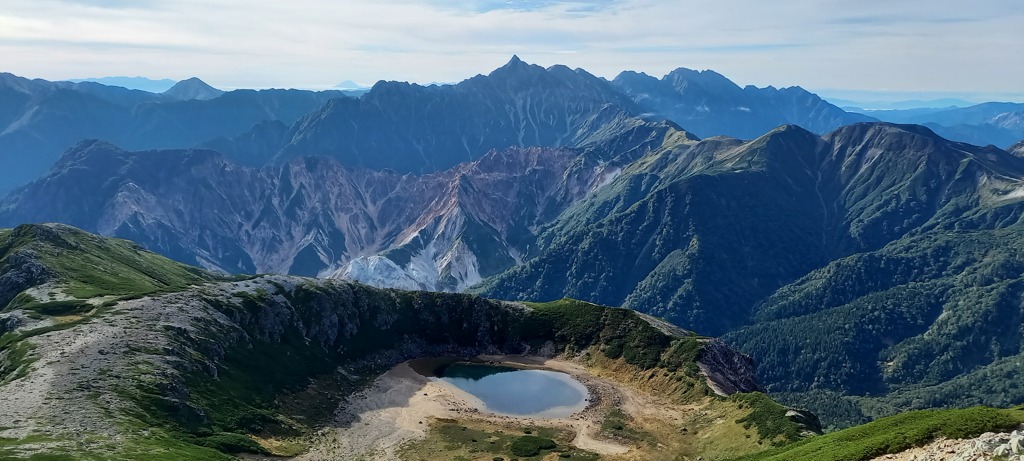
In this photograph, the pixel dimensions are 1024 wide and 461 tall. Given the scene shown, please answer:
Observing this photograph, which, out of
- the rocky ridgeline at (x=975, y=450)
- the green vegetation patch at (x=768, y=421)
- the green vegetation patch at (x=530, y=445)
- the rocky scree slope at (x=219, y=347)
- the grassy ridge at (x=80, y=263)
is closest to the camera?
the rocky ridgeline at (x=975, y=450)

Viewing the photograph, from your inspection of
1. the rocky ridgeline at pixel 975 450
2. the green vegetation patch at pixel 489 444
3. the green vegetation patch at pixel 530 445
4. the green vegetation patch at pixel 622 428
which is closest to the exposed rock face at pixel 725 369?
the green vegetation patch at pixel 622 428

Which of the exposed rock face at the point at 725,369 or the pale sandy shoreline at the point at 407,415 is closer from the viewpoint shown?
the pale sandy shoreline at the point at 407,415

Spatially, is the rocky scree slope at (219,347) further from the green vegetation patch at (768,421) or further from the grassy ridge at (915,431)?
the grassy ridge at (915,431)

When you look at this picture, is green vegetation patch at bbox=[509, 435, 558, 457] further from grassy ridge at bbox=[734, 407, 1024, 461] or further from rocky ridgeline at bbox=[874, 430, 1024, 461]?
rocky ridgeline at bbox=[874, 430, 1024, 461]

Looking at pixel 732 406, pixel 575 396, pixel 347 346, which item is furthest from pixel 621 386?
pixel 347 346

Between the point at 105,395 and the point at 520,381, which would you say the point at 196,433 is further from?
the point at 520,381

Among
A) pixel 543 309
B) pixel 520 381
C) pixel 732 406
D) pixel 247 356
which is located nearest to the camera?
pixel 732 406

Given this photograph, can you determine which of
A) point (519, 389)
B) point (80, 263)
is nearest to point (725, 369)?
point (519, 389)
